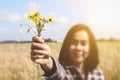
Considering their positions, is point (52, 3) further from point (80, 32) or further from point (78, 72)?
point (78, 72)

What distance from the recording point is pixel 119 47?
8.50 feet

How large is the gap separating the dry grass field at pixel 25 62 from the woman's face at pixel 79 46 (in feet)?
0.31

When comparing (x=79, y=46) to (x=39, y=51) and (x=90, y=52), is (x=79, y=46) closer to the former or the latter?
(x=90, y=52)

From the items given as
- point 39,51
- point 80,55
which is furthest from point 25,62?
point 39,51

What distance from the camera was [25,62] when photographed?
2.47 meters

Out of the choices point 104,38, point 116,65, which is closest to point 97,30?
point 104,38

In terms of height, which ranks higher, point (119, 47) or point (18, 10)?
point (18, 10)

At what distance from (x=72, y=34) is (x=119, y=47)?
0.37 meters

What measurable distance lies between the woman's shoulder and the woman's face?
102 millimetres

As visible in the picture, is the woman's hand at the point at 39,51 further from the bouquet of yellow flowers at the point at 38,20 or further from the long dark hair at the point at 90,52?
the long dark hair at the point at 90,52

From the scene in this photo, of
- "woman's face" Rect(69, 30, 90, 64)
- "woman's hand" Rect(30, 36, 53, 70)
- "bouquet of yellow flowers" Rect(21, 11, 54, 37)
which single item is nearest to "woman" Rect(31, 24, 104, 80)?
"woman's face" Rect(69, 30, 90, 64)

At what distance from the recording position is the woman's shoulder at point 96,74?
2404mm

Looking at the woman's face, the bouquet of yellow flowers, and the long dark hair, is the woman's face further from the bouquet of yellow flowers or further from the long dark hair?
the bouquet of yellow flowers

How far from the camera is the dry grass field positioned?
2432 mm
